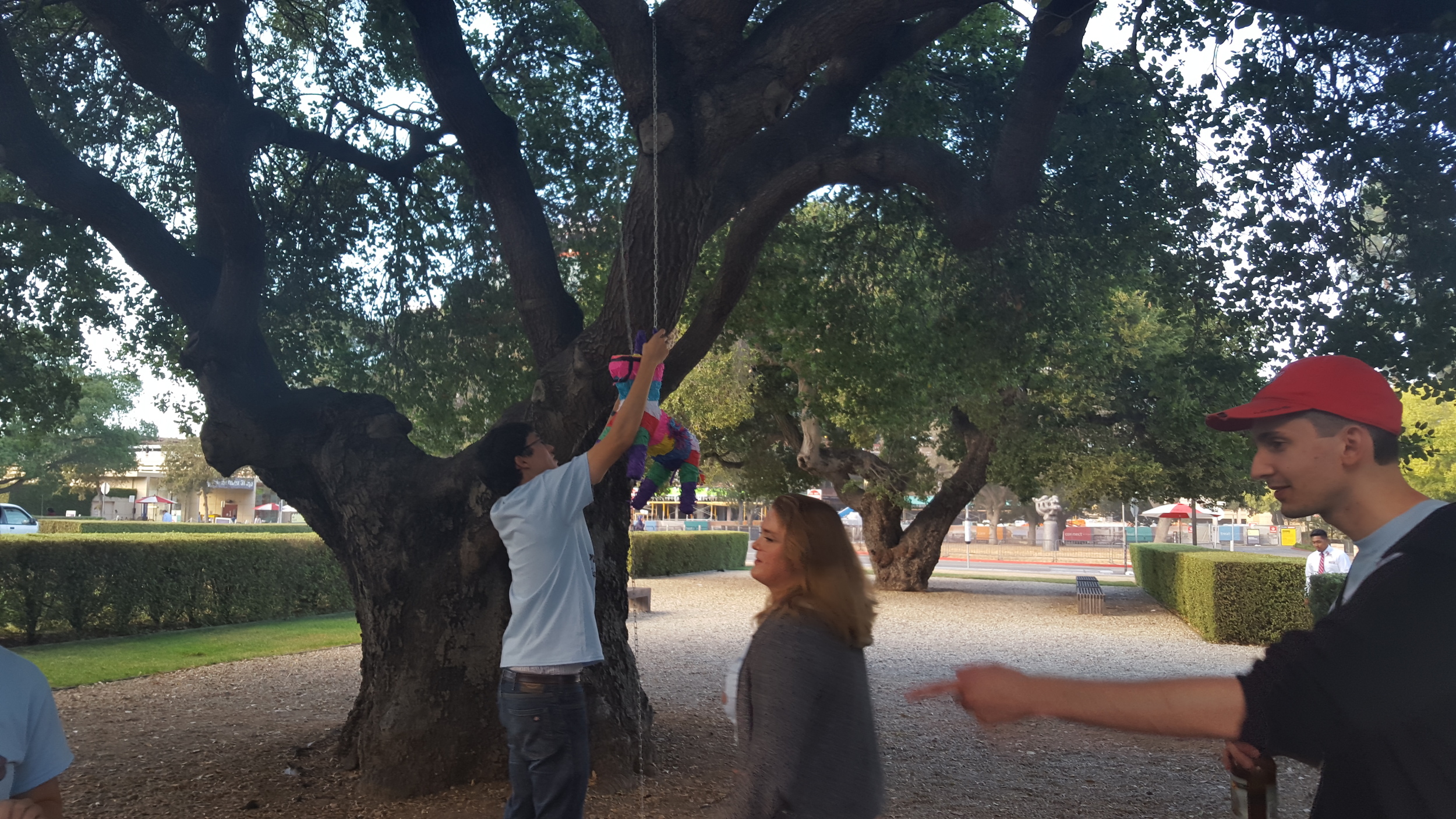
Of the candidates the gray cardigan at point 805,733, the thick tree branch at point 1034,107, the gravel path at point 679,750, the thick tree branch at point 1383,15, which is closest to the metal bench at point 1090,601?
the gravel path at point 679,750

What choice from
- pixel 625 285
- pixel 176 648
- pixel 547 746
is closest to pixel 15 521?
pixel 176 648

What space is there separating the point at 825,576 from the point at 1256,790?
3.75 ft

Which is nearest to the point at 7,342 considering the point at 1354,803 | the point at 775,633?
the point at 775,633

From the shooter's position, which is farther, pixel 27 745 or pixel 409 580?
pixel 409 580

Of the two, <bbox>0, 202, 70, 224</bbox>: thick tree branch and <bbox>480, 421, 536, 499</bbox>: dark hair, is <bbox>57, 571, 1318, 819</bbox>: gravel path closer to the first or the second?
<bbox>480, 421, 536, 499</bbox>: dark hair

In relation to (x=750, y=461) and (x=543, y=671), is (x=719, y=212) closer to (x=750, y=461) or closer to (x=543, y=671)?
(x=543, y=671)

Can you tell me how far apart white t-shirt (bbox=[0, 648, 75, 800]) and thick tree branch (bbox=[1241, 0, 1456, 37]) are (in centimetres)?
706

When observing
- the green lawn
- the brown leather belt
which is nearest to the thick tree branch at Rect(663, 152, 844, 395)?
the brown leather belt

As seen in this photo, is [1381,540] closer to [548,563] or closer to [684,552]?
[548,563]

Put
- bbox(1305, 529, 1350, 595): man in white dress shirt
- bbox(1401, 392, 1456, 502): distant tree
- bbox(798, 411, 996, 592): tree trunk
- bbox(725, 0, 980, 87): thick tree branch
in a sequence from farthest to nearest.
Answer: bbox(1401, 392, 1456, 502): distant tree → bbox(798, 411, 996, 592): tree trunk → bbox(1305, 529, 1350, 595): man in white dress shirt → bbox(725, 0, 980, 87): thick tree branch

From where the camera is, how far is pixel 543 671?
404 cm

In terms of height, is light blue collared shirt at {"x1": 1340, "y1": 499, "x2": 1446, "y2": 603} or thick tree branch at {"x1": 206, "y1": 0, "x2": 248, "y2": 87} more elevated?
thick tree branch at {"x1": 206, "y1": 0, "x2": 248, "y2": 87}

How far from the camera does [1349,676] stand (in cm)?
159

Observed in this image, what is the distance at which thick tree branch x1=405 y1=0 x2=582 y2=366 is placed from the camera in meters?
7.06
